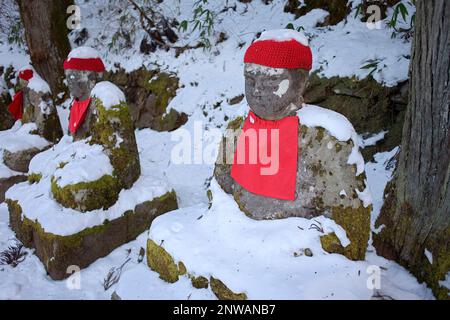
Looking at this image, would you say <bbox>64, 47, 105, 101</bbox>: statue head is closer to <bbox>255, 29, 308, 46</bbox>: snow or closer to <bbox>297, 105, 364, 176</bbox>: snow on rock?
<bbox>255, 29, 308, 46</bbox>: snow

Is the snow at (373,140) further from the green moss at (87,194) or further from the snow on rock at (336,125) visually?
the green moss at (87,194)

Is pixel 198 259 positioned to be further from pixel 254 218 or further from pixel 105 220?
pixel 105 220

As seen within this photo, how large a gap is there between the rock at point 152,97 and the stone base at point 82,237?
245cm

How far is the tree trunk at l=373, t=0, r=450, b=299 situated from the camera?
6.56 feet

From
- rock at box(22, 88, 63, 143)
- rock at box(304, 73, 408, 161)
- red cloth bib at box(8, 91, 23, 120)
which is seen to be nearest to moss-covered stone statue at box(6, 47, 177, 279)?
rock at box(22, 88, 63, 143)

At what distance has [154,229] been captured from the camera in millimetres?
2254

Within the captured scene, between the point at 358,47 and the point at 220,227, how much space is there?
3.05 metres

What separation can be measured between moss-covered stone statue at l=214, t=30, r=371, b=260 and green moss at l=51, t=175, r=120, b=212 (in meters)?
1.55

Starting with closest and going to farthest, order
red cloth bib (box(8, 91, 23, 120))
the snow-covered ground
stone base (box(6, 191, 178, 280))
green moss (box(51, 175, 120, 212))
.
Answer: the snow-covered ground, stone base (box(6, 191, 178, 280)), green moss (box(51, 175, 120, 212)), red cloth bib (box(8, 91, 23, 120))

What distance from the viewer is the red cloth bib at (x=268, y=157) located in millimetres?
1979

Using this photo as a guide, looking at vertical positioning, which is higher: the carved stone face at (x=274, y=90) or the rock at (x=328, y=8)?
the rock at (x=328, y=8)

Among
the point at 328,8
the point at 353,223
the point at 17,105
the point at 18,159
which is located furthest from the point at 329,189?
the point at 17,105

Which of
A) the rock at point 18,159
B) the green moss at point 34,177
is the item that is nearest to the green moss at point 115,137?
the green moss at point 34,177
